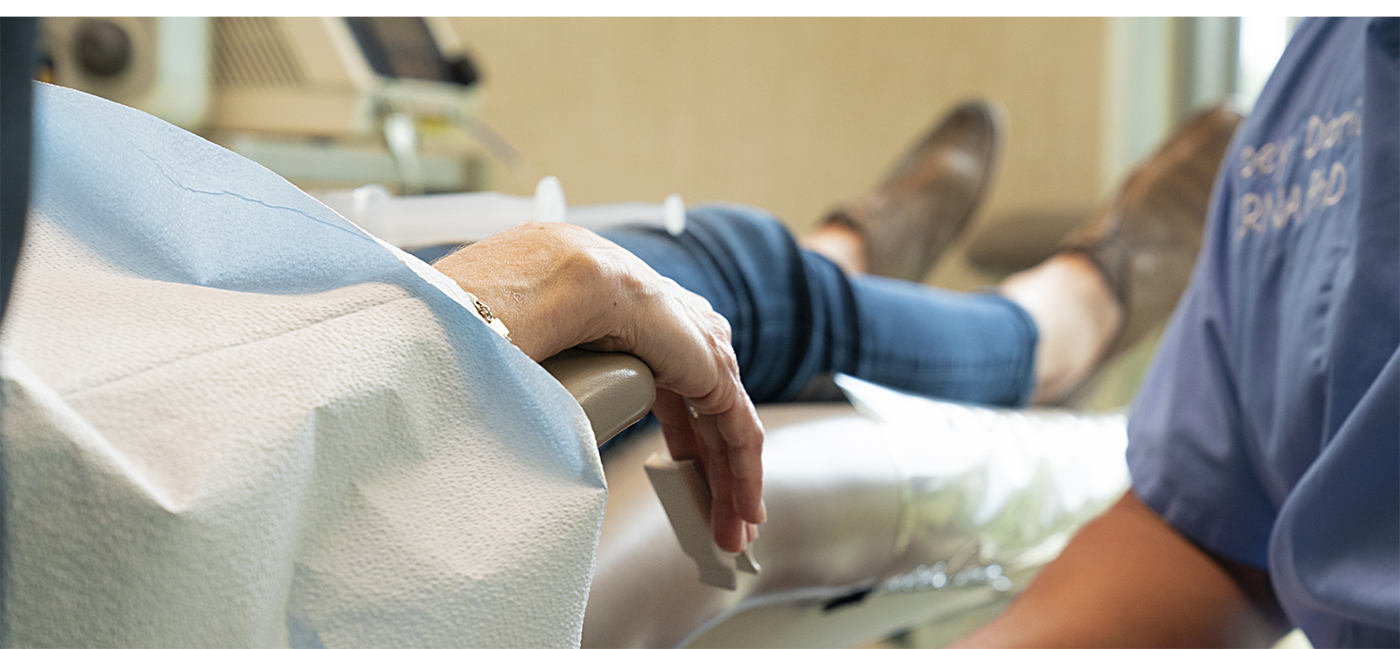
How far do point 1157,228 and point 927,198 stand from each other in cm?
29

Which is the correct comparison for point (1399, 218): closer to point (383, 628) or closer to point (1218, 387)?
point (1218, 387)

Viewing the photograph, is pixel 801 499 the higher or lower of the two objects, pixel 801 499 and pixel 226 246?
the lower

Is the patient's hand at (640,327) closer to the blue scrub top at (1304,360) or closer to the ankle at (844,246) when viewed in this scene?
the blue scrub top at (1304,360)

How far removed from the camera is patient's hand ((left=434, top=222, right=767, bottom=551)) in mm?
293

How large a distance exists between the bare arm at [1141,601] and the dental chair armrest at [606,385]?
25 centimetres

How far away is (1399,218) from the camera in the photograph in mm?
378

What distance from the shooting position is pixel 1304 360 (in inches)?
16.3

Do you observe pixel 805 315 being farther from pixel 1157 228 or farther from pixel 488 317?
pixel 1157 228

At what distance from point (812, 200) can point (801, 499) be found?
163cm

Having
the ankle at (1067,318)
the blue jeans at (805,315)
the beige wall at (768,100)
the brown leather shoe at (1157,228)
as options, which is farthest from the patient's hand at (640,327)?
the beige wall at (768,100)

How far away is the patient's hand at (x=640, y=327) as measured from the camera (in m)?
0.29

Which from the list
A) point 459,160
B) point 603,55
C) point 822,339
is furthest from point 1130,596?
point 603,55

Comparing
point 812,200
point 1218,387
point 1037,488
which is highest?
point 1218,387

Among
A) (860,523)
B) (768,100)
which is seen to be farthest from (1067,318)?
(768,100)
